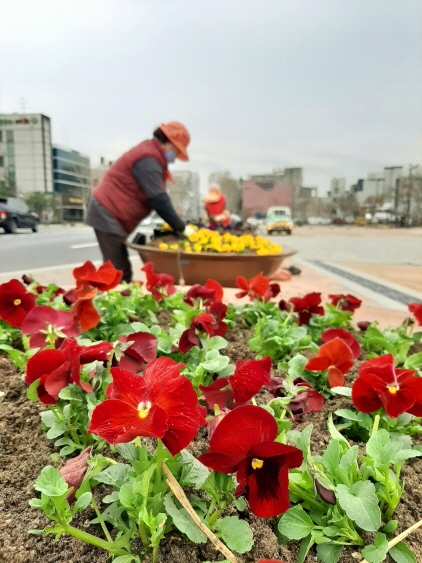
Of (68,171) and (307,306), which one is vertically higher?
(68,171)

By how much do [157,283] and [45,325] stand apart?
374 mm

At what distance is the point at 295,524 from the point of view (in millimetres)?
369

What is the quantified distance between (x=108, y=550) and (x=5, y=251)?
3.10ft

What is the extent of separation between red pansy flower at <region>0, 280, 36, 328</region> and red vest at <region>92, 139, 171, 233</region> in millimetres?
1129

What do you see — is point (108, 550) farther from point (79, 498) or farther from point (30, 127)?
point (30, 127)

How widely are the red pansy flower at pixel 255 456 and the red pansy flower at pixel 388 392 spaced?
0.17 metres

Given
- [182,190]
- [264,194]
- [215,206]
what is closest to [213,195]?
[215,206]

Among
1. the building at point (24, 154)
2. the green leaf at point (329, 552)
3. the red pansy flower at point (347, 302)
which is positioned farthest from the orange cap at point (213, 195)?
the green leaf at point (329, 552)

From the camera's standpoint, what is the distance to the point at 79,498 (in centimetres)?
36

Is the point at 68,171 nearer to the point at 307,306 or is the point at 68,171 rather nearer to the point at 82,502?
the point at 307,306

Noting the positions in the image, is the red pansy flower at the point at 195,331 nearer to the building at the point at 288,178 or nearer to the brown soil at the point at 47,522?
the brown soil at the point at 47,522

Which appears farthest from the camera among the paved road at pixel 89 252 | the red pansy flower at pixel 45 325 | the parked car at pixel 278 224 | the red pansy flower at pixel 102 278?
the parked car at pixel 278 224

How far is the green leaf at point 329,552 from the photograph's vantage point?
1.20 ft

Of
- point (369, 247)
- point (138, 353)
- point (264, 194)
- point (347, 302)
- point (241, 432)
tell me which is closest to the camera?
point (241, 432)
